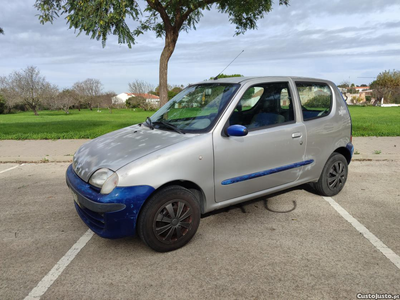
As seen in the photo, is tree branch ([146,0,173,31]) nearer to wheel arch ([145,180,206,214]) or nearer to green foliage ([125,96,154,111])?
wheel arch ([145,180,206,214])

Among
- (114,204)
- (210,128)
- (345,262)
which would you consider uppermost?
(210,128)

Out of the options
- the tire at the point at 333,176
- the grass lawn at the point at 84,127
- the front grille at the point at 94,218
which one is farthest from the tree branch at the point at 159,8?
the front grille at the point at 94,218

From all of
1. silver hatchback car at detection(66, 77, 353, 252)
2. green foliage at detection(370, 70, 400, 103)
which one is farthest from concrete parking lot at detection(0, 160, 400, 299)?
green foliage at detection(370, 70, 400, 103)

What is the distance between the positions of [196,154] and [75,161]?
146 cm

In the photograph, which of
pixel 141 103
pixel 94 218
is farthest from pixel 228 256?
pixel 141 103

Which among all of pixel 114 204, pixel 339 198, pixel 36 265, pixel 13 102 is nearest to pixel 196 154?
pixel 114 204

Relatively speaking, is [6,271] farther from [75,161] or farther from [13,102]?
[13,102]

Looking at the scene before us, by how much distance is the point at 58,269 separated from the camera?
110 inches

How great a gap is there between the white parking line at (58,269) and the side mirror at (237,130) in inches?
76.3

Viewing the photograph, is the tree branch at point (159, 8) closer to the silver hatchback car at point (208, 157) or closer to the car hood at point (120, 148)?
the silver hatchback car at point (208, 157)

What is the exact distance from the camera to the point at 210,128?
10.6 feet

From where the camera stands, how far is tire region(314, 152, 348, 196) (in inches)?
171

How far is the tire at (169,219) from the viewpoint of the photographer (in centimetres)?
284

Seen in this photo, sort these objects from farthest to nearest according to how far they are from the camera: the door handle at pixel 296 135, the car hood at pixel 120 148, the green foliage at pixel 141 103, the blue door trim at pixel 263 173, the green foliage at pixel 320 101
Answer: the green foliage at pixel 141 103 < the green foliage at pixel 320 101 < the door handle at pixel 296 135 < the blue door trim at pixel 263 173 < the car hood at pixel 120 148
